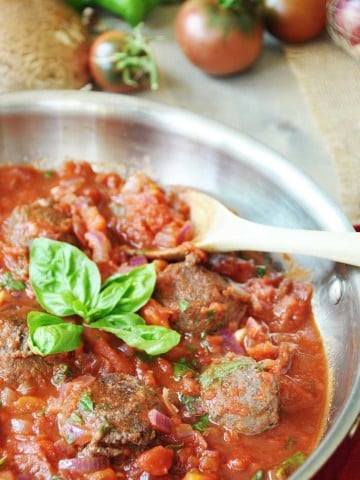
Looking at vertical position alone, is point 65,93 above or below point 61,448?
above

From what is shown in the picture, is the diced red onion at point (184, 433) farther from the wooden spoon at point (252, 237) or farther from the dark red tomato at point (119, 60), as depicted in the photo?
the dark red tomato at point (119, 60)

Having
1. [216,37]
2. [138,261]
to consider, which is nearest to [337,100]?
[216,37]

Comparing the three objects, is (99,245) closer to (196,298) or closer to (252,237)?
(196,298)

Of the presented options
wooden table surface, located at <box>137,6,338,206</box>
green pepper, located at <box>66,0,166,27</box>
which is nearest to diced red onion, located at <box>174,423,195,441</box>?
wooden table surface, located at <box>137,6,338,206</box>

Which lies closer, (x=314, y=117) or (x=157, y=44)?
(x=314, y=117)

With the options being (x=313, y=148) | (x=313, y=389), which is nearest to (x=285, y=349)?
(x=313, y=389)

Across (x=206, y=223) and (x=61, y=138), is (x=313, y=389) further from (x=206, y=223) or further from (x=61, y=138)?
(x=61, y=138)
